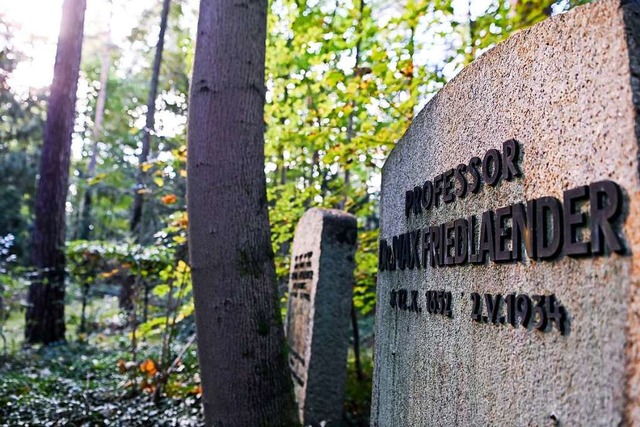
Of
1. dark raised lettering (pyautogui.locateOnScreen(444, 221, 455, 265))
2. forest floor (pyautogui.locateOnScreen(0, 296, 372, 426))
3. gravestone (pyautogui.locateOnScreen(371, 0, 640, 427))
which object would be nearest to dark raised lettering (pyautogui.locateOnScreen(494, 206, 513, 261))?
gravestone (pyautogui.locateOnScreen(371, 0, 640, 427))

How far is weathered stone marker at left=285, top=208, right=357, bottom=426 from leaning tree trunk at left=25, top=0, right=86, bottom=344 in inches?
259

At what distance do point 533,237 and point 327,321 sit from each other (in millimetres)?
3192

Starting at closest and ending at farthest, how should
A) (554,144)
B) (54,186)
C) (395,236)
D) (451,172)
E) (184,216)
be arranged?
(554,144), (451,172), (395,236), (184,216), (54,186)

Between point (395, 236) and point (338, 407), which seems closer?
point (395, 236)

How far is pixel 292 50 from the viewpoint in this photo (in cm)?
568

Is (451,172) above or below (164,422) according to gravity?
above

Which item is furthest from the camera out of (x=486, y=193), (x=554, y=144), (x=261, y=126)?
(x=261, y=126)

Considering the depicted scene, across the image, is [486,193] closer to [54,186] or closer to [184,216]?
[184,216]

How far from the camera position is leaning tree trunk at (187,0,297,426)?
305 centimetres

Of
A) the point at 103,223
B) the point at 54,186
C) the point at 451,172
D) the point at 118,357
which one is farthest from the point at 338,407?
the point at 103,223

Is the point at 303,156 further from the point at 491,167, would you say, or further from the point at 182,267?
the point at 491,167

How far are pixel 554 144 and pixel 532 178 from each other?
0.40 feet

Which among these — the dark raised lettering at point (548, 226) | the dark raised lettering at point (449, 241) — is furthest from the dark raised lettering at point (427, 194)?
the dark raised lettering at point (548, 226)

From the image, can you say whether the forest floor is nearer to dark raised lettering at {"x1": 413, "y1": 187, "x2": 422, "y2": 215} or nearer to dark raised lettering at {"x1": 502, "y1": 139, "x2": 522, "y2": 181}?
dark raised lettering at {"x1": 413, "y1": 187, "x2": 422, "y2": 215}
